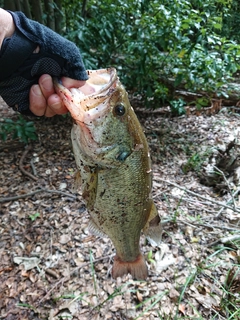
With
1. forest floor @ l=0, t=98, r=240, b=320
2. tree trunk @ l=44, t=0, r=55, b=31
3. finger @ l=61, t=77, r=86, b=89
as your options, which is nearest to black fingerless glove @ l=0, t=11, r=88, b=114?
finger @ l=61, t=77, r=86, b=89

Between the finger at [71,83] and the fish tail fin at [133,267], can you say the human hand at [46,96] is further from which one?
the fish tail fin at [133,267]

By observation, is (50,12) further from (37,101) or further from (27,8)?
(37,101)

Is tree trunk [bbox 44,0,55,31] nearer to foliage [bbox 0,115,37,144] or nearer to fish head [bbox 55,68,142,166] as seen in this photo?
foliage [bbox 0,115,37,144]

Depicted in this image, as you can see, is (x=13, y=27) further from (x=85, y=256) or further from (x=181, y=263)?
(x=181, y=263)

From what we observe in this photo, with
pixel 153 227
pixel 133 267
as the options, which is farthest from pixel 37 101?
pixel 133 267

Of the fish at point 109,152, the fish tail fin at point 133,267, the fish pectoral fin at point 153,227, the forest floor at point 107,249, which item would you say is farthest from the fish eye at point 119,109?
the forest floor at point 107,249

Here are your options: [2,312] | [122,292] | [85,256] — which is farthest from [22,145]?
[122,292]
